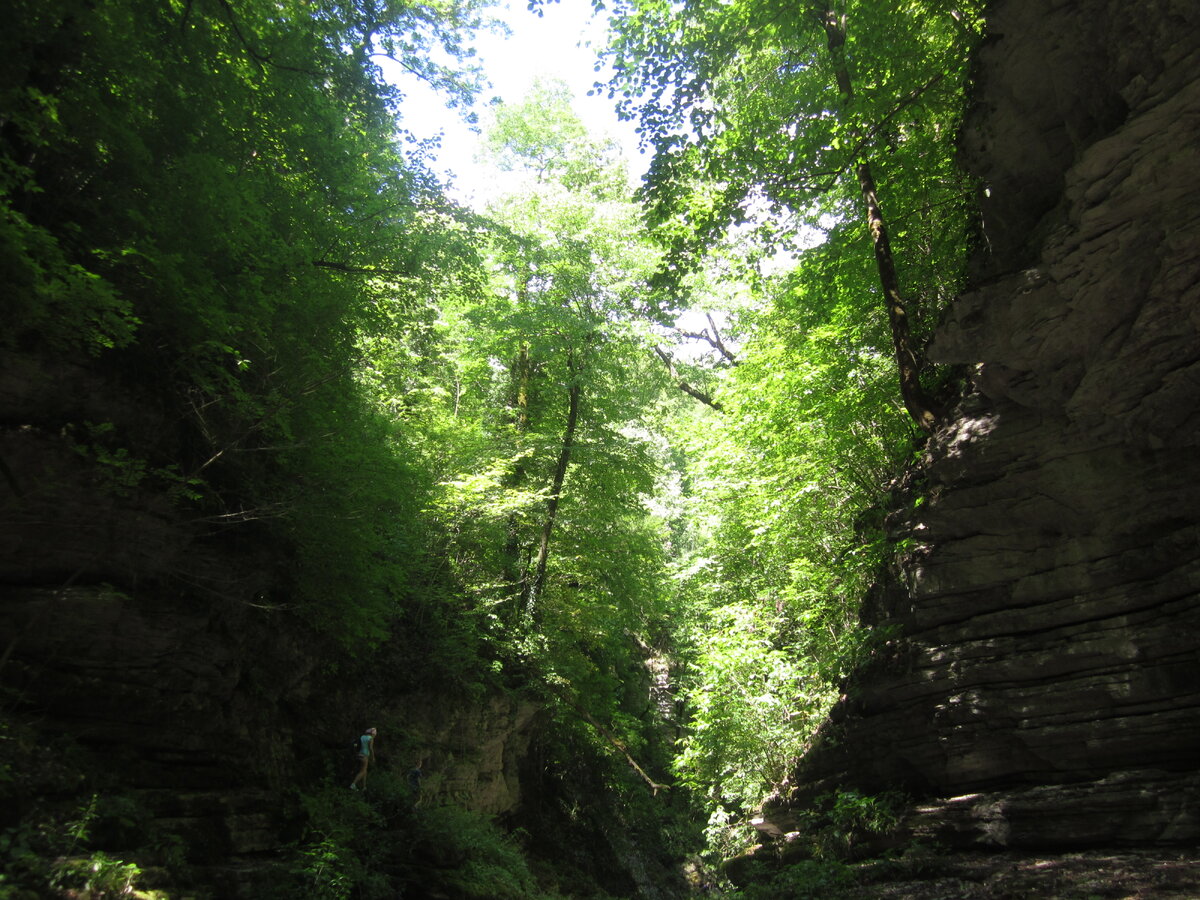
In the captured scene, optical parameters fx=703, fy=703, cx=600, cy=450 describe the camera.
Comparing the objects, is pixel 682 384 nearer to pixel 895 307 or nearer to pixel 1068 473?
pixel 895 307

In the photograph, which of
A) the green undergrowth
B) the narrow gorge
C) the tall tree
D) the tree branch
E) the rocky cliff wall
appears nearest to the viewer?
the rocky cliff wall

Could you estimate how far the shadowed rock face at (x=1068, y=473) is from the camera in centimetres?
700

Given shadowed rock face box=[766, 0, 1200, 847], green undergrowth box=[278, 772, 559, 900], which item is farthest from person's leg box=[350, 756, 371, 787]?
shadowed rock face box=[766, 0, 1200, 847]

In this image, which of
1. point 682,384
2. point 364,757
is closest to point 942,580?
point 364,757

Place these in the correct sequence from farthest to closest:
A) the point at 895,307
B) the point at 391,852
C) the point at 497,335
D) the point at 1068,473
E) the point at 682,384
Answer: the point at 682,384
the point at 497,335
the point at 895,307
the point at 391,852
the point at 1068,473

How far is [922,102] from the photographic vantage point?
10.3 m

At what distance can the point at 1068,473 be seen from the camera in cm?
799

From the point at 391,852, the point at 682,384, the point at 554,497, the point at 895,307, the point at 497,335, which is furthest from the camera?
the point at 682,384

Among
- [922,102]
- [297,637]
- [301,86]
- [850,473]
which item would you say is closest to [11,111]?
[301,86]

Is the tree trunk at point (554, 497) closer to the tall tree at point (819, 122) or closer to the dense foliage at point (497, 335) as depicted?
the dense foliage at point (497, 335)

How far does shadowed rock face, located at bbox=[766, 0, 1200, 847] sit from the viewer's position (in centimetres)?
700

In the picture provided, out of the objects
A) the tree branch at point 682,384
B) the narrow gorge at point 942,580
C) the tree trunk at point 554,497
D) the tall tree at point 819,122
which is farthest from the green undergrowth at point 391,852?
the tree branch at point 682,384

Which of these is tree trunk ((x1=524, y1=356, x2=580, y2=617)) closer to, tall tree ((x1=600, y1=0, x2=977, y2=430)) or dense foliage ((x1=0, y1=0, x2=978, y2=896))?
dense foliage ((x1=0, y1=0, x2=978, y2=896))

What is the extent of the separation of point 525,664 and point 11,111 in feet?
40.8
